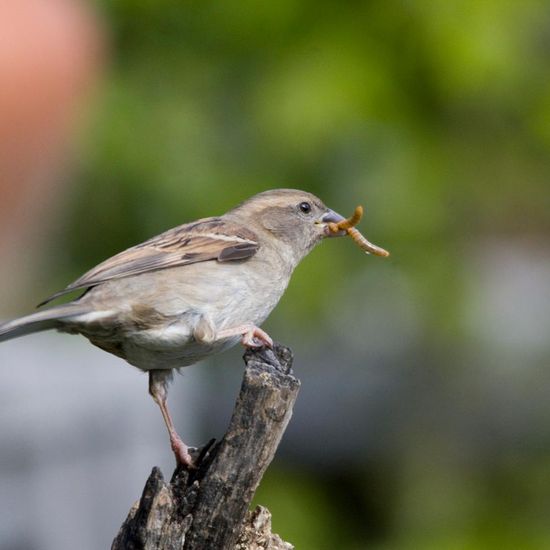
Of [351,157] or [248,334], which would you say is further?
[351,157]

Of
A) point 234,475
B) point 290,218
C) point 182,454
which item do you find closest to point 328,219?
point 290,218

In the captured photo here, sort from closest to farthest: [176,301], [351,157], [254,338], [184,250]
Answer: [254,338], [176,301], [184,250], [351,157]

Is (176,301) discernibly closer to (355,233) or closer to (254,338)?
(254,338)

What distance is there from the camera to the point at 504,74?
750 cm

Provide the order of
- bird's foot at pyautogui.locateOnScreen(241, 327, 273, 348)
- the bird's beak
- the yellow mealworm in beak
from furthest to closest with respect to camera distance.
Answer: the bird's beak
the yellow mealworm in beak
bird's foot at pyautogui.locateOnScreen(241, 327, 273, 348)

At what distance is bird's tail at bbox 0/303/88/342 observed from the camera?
4301 mm

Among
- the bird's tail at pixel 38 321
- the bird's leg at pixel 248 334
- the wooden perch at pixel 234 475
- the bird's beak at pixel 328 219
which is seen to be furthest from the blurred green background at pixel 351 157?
the wooden perch at pixel 234 475

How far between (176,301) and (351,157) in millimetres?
2807

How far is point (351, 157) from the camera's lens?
24.6ft

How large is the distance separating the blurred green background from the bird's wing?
1.85m

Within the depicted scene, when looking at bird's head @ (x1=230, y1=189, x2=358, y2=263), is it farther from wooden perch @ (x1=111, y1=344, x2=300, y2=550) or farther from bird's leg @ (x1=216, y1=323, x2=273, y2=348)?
wooden perch @ (x1=111, y1=344, x2=300, y2=550)

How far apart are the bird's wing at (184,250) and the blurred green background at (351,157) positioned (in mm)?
1848

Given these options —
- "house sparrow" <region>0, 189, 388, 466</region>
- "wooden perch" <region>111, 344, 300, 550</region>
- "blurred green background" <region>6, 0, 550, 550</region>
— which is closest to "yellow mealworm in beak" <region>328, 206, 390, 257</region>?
"house sparrow" <region>0, 189, 388, 466</region>

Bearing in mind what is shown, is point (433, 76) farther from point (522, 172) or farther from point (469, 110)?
point (522, 172)
